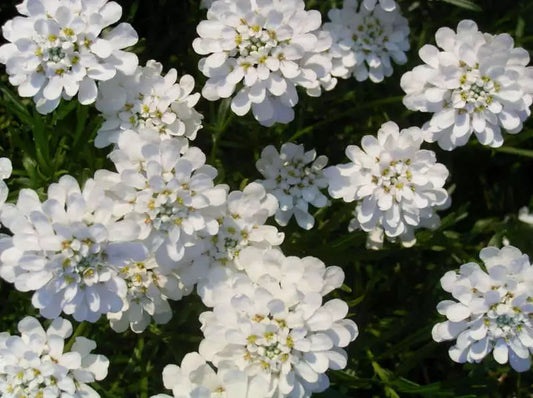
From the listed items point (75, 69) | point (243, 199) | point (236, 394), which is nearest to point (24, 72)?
point (75, 69)

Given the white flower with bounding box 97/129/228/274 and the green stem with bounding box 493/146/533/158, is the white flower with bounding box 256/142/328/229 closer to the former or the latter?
the white flower with bounding box 97/129/228/274

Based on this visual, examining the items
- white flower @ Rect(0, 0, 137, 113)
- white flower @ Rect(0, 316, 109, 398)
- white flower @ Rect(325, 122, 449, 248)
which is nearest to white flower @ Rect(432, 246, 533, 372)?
white flower @ Rect(325, 122, 449, 248)

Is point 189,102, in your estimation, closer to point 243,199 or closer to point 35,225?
point 243,199

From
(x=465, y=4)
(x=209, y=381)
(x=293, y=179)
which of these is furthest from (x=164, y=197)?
(x=465, y=4)

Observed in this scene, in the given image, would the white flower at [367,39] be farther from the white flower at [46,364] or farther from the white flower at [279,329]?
the white flower at [46,364]

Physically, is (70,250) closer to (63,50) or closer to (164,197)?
(164,197)
